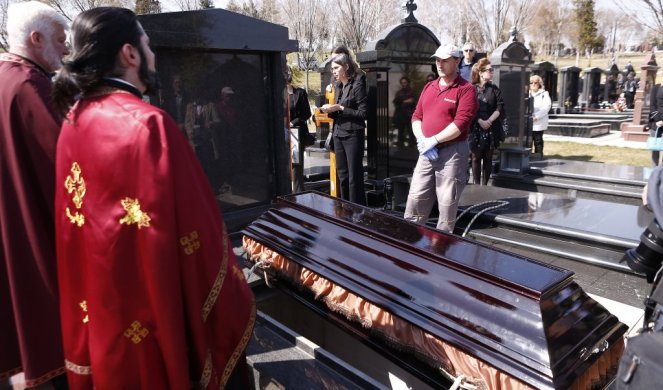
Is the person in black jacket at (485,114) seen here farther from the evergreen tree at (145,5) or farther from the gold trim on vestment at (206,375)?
the evergreen tree at (145,5)

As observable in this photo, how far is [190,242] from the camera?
1500 millimetres

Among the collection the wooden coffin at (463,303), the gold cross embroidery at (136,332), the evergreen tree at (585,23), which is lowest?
the wooden coffin at (463,303)

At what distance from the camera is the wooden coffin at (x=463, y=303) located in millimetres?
1883

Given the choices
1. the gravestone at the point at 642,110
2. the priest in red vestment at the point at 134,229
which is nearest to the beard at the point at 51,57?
the priest in red vestment at the point at 134,229

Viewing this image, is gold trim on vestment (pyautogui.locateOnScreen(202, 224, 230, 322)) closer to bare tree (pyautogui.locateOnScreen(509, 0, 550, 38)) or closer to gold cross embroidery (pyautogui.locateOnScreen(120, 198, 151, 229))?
gold cross embroidery (pyautogui.locateOnScreen(120, 198, 151, 229))

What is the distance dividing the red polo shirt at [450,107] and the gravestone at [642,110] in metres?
11.7

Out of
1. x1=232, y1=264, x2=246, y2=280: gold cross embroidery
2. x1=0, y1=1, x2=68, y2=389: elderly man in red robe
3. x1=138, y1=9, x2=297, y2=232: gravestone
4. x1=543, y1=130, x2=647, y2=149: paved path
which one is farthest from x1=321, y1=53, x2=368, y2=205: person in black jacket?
x1=543, y1=130, x2=647, y2=149: paved path

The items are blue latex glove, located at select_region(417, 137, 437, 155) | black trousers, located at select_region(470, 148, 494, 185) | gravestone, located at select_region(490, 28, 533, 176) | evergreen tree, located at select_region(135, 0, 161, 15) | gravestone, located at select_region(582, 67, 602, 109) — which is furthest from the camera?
evergreen tree, located at select_region(135, 0, 161, 15)

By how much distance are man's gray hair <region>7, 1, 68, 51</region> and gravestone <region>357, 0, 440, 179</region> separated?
4437 mm

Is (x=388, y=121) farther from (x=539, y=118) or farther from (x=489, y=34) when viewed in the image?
(x=489, y=34)

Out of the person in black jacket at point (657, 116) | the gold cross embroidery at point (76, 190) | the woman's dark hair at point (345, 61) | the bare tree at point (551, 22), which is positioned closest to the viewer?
the gold cross embroidery at point (76, 190)

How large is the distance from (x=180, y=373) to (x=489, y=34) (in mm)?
32569

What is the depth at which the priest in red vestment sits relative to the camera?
145cm

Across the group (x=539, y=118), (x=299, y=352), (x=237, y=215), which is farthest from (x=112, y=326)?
(x=539, y=118)
